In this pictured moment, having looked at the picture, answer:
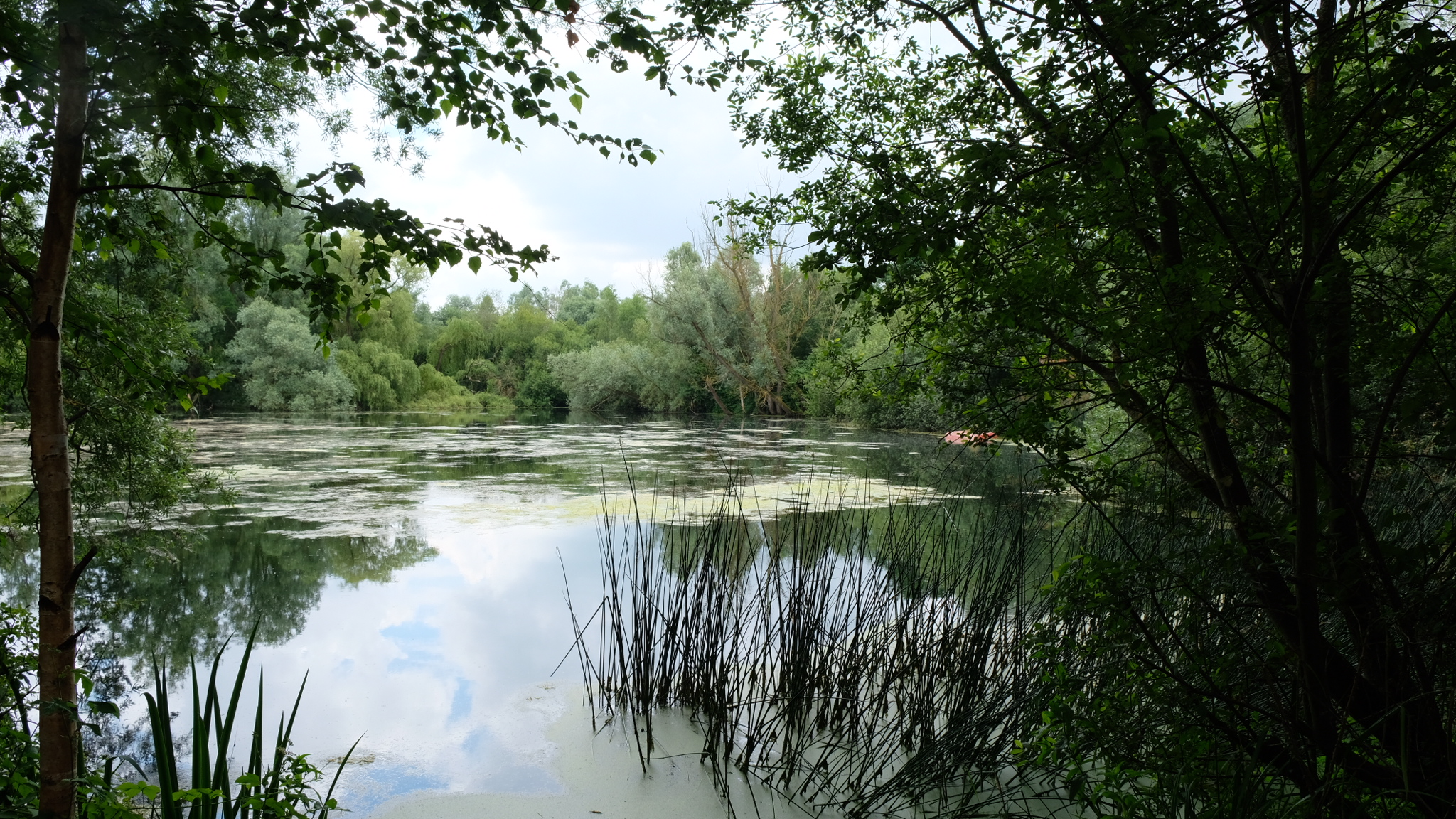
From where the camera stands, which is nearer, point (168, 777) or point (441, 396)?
point (168, 777)

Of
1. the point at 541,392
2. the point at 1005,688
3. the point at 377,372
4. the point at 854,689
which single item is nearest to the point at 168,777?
the point at 854,689

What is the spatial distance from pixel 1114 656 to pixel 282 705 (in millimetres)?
3213

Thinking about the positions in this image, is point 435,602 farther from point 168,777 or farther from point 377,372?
point 377,372

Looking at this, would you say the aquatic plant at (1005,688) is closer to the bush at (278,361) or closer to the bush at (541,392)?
the bush at (278,361)

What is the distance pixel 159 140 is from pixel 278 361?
20.5 m

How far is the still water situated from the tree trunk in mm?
1161

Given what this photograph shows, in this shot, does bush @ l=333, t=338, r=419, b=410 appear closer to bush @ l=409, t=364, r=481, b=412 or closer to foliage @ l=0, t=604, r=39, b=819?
bush @ l=409, t=364, r=481, b=412

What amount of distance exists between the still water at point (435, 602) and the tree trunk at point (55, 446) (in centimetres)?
116

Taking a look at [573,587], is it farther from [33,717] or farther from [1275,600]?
[1275,600]

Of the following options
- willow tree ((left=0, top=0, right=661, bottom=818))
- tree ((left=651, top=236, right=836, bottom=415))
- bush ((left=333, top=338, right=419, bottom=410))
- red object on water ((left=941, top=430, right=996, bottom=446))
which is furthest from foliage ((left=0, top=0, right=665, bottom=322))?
bush ((left=333, top=338, right=419, bottom=410))

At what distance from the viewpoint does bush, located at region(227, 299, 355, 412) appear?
19422mm

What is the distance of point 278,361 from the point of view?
19.7 meters

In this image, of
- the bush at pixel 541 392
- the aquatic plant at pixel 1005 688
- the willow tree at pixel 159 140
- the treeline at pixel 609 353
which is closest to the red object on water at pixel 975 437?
the aquatic plant at pixel 1005 688

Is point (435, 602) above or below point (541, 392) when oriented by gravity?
below
